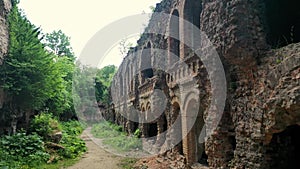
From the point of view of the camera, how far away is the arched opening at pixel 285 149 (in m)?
5.46

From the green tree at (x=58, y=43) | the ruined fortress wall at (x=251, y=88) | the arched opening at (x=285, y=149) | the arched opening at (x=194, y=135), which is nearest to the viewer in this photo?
the ruined fortress wall at (x=251, y=88)

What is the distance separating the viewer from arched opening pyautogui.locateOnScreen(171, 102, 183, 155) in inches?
404

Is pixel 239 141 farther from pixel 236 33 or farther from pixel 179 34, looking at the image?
pixel 179 34

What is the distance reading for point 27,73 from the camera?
1305 cm

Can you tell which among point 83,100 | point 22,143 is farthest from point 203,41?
point 83,100

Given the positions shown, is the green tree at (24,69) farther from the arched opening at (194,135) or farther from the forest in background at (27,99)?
the arched opening at (194,135)

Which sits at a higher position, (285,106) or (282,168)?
(285,106)

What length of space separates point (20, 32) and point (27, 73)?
2142 mm

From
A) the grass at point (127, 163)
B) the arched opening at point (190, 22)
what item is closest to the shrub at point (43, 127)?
the grass at point (127, 163)

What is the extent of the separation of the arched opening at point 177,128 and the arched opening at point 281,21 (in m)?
4.89

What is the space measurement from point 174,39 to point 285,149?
6555mm

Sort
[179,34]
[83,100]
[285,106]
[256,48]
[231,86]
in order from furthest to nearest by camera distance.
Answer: [83,100]
[179,34]
[231,86]
[256,48]
[285,106]

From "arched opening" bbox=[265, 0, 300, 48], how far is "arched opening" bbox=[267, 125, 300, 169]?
2028 millimetres

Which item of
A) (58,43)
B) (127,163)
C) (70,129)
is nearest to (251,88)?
(127,163)
